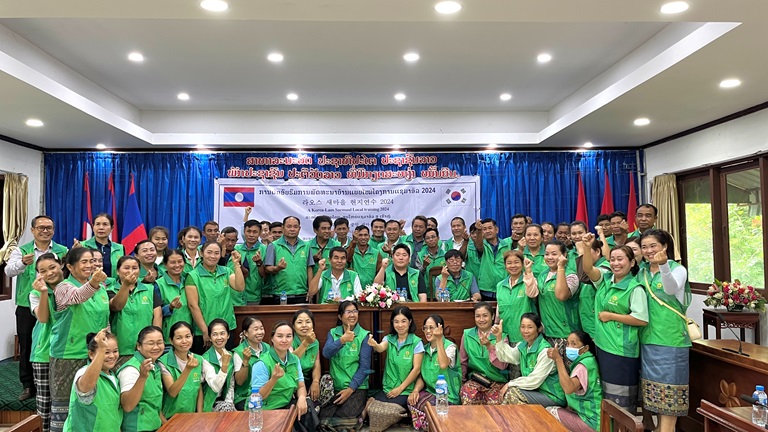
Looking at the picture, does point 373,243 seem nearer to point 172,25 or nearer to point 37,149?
point 172,25

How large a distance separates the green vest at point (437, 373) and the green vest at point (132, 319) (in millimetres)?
2153

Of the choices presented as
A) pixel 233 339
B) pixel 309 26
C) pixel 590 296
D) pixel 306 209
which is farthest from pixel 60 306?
pixel 306 209

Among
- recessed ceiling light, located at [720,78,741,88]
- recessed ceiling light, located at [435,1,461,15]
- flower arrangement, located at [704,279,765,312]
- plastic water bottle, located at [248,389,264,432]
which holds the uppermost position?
recessed ceiling light, located at [435,1,461,15]

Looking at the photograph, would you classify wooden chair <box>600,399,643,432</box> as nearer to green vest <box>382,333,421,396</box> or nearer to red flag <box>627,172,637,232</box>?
green vest <box>382,333,421,396</box>

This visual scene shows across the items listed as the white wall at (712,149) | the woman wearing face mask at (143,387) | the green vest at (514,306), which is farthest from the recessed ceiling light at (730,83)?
the woman wearing face mask at (143,387)

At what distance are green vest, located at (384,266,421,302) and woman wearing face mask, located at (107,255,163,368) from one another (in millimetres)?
2133

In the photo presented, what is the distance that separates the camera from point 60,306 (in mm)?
3422

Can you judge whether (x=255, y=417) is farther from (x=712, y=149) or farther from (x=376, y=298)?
(x=712, y=149)

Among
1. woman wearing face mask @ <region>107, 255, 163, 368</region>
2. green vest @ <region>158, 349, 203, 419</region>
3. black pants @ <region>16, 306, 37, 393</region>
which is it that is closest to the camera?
green vest @ <region>158, 349, 203, 419</region>

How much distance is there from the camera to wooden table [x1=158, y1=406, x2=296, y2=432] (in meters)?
2.62

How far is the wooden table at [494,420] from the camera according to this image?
260 centimetres

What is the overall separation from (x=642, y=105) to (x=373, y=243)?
10.4 feet

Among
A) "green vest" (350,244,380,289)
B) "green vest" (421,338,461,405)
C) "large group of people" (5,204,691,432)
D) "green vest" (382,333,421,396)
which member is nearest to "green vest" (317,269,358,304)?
"large group of people" (5,204,691,432)

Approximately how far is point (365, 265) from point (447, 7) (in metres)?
2.97
